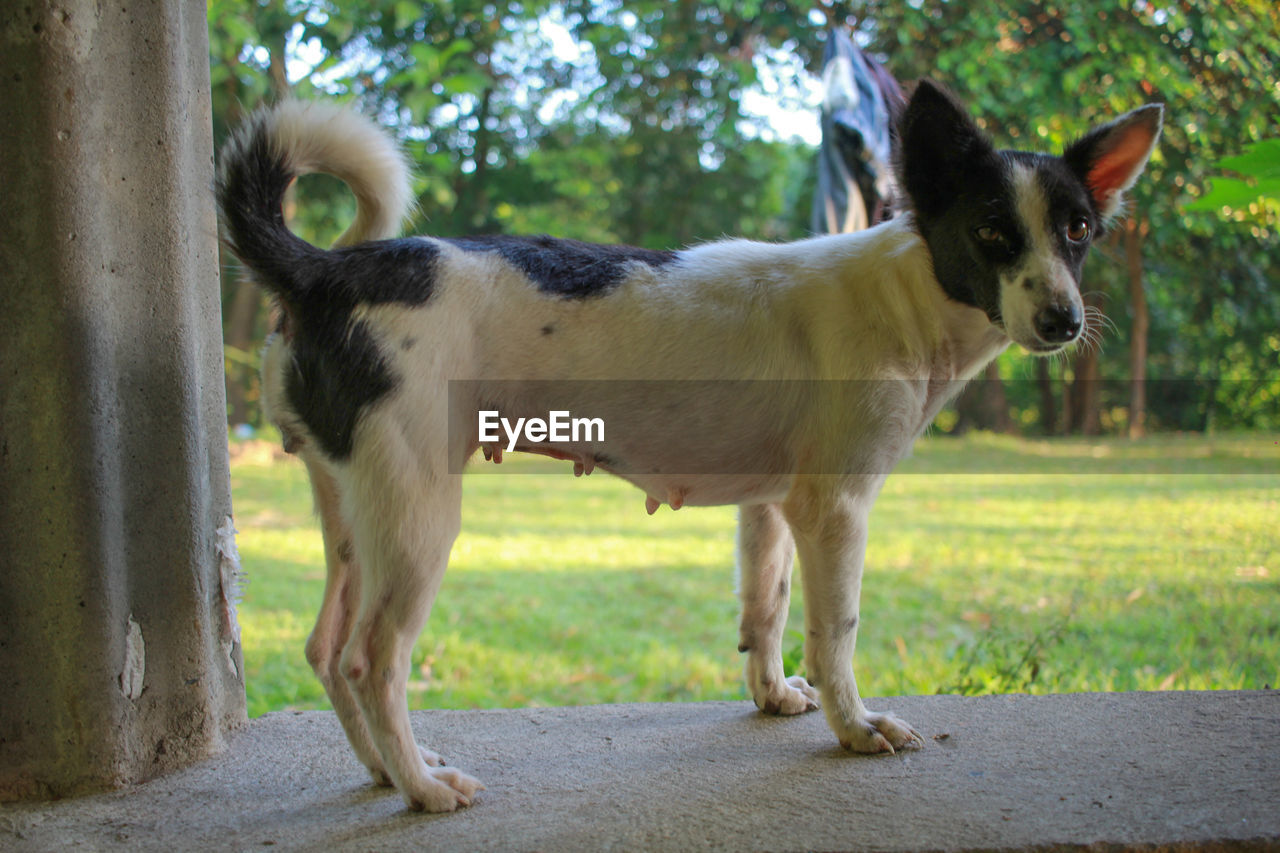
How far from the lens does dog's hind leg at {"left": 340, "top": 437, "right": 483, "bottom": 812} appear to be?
6.18 feet

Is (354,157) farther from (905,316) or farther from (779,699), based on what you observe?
(779,699)

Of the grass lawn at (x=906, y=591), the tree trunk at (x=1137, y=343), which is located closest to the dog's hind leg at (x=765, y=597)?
the grass lawn at (x=906, y=591)

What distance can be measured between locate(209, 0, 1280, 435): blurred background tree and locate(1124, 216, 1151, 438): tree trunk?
0.10 feet

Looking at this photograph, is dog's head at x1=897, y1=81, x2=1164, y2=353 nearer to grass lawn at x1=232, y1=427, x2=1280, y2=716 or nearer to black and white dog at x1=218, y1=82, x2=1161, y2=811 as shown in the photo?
black and white dog at x1=218, y1=82, x2=1161, y2=811

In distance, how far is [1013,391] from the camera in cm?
1133

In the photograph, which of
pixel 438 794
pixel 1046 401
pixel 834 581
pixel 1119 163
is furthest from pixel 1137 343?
pixel 438 794

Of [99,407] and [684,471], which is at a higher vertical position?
[99,407]

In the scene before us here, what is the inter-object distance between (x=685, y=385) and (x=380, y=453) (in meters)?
0.70

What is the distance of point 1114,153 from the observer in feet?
7.18

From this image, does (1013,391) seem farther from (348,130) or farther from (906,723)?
(348,130)

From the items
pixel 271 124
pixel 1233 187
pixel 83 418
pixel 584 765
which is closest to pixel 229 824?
pixel 584 765

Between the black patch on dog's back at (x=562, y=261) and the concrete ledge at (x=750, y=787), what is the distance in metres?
1.13

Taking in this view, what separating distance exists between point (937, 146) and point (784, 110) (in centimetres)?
733

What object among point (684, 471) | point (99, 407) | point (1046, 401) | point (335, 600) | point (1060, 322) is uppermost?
point (1060, 322)
